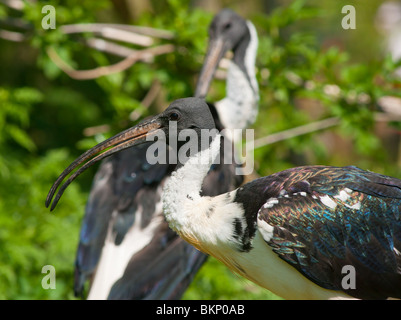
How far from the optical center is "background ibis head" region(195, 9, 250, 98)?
212 inches

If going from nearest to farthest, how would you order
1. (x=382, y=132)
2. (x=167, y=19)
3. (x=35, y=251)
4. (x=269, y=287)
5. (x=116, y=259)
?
1. (x=269, y=287)
2. (x=116, y=259)
3. (x=35, y=251)
4. (x=167, y=19)
5. (x=382, y=132)

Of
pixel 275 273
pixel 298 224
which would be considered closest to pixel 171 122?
pixel 298 224

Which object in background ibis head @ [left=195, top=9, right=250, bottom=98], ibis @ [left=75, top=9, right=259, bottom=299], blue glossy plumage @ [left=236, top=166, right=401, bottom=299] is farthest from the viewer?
background ibis head @ [left=195, top=9, right=250, bottom=98]

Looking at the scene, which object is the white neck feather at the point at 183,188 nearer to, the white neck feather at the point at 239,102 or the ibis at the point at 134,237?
the ibis at the point at 134,237

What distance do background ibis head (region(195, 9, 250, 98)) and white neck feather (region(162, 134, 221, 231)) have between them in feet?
7.24

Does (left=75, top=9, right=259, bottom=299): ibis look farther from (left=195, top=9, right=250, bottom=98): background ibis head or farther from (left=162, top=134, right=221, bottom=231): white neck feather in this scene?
(left=162, top=134, right=221, bottom=231): white neck feather

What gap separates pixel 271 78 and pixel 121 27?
1.48 metres

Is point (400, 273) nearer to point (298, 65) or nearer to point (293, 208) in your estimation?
point (293, 208)

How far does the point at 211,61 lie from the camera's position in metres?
5.39

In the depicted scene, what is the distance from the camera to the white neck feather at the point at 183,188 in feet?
10.4

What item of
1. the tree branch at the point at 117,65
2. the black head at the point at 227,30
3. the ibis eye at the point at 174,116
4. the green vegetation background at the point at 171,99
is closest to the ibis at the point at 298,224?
the ibis eye at the point at 174,116

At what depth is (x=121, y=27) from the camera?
5992mm

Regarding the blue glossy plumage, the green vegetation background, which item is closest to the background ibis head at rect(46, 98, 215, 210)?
the blue glossy plumage

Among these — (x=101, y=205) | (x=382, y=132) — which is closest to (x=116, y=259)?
(x=101, y=205)
